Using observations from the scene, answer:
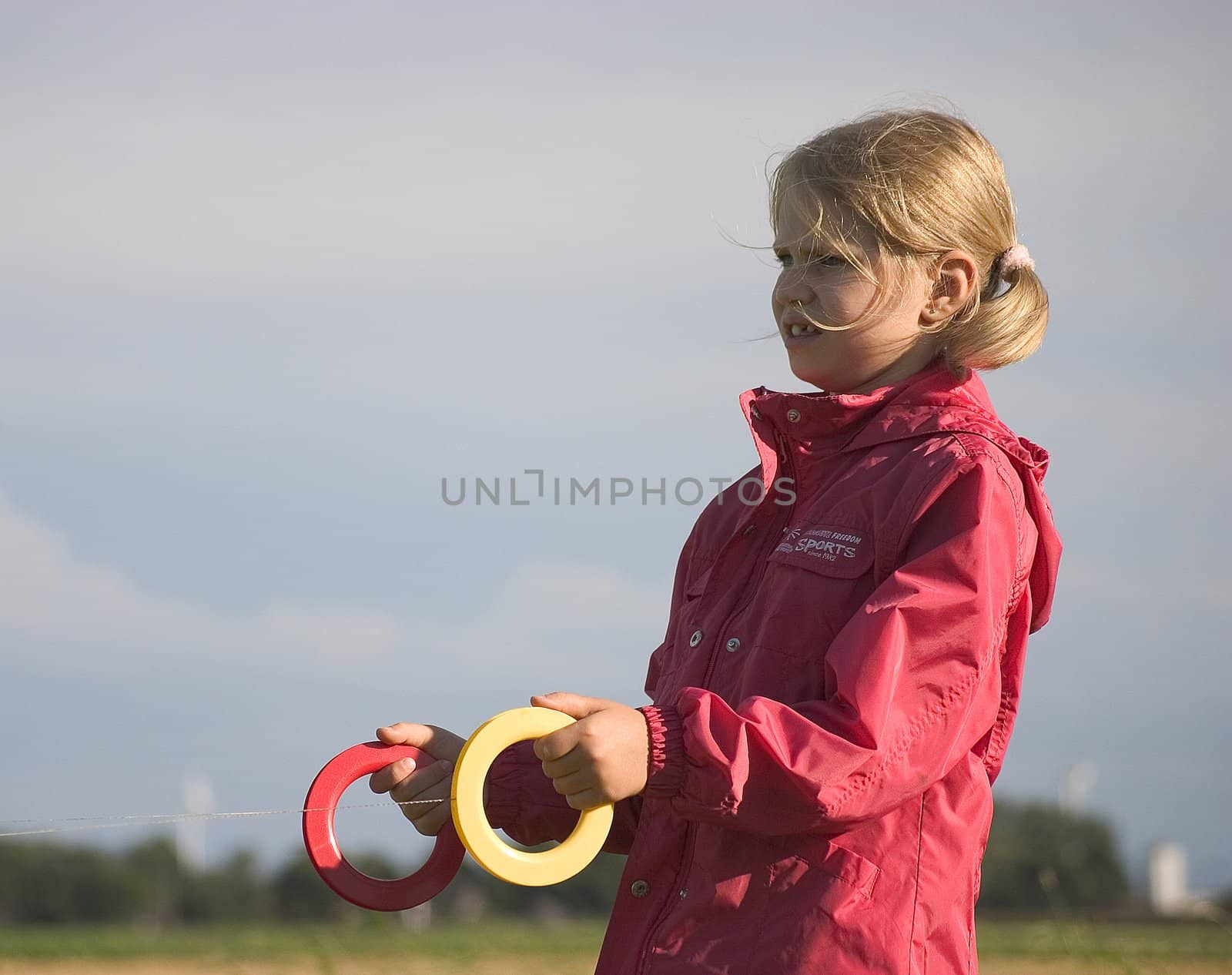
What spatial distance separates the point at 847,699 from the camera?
6.52ft

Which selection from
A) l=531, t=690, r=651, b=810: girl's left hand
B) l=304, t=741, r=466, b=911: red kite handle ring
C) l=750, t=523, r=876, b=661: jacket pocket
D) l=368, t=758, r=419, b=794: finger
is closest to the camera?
l=531, t=690, r=651, b=810: girl's left hand

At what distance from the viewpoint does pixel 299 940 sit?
831cm

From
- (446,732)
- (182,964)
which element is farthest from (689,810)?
(182,964)

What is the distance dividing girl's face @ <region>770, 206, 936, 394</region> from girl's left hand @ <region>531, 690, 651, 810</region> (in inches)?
28.8

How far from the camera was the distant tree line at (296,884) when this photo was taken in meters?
11.5

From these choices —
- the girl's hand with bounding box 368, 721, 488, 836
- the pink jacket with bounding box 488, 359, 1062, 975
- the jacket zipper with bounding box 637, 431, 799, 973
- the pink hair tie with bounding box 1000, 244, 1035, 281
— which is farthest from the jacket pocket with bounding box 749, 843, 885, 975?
the pink hair tie with bounding box 1000, 244, 1035, 281

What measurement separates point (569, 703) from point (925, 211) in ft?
3.20

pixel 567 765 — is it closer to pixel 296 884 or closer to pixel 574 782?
pixel 574 782

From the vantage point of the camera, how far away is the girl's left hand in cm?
194

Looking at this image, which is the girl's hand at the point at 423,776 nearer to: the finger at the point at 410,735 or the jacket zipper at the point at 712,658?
the finger at the point at 410,735

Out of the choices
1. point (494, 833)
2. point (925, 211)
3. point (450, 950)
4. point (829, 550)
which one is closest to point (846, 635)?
point (829, 550)

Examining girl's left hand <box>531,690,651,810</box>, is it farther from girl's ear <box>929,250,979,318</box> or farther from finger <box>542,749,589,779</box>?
girl's ear <box>929,250,979,318</box>

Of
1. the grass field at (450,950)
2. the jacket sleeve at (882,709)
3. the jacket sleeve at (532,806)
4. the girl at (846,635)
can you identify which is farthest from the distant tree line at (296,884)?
the jacket sleeve at (882,709)

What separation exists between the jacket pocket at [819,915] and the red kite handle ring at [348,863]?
21.6 inches
